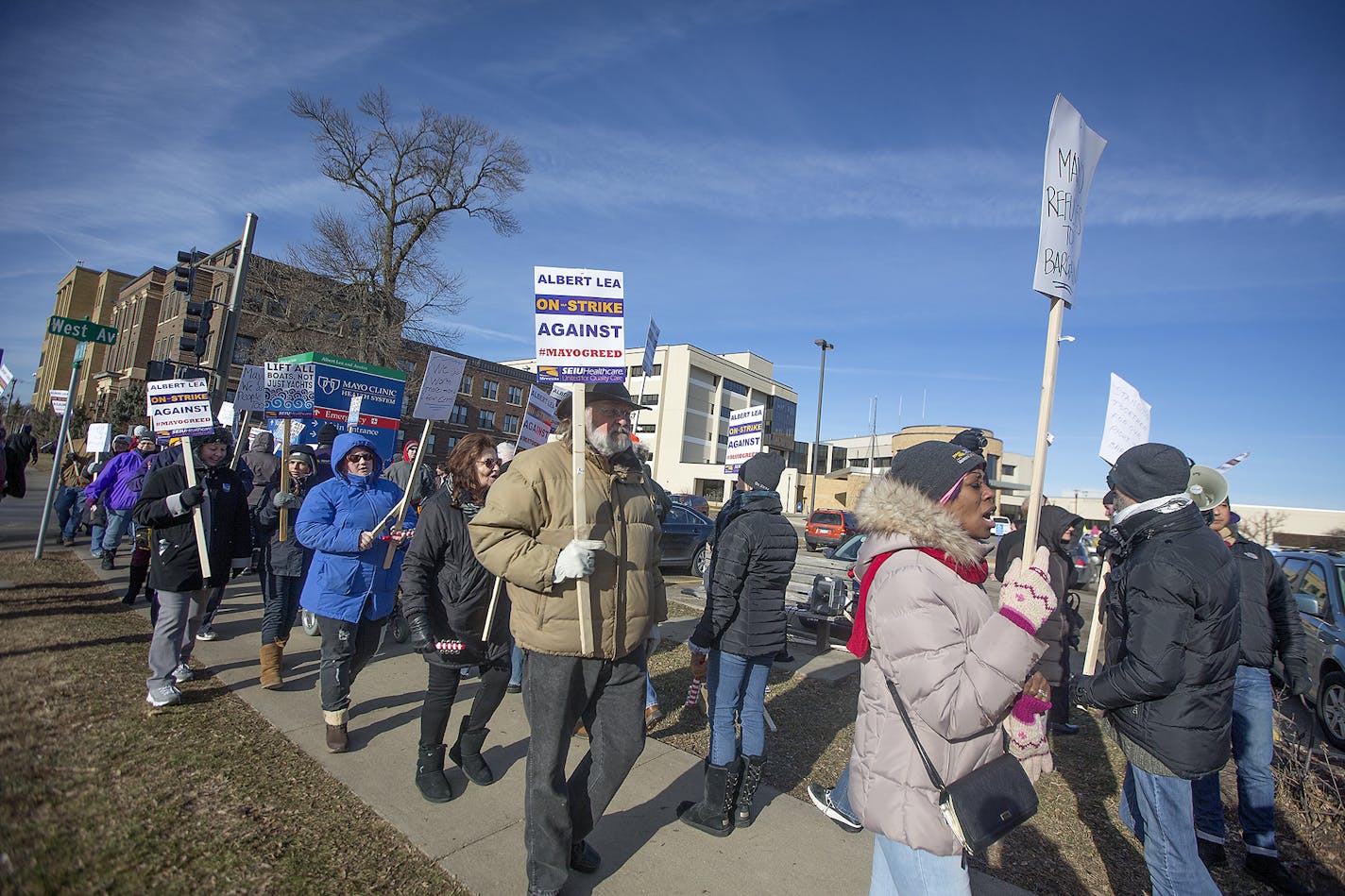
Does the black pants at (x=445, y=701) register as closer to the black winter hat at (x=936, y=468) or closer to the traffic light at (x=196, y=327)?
the black winter hat at (x=936, y=468)

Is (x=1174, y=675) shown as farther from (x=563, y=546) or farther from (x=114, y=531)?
(x=114, y=531)

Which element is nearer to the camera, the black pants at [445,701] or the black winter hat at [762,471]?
the black pants at [445,701]

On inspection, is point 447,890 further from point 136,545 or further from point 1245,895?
point 136,545

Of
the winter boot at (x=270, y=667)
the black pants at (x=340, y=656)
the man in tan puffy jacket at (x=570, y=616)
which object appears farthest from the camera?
the winter boot at (x=270, y=667)

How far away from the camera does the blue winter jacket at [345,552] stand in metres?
4.18

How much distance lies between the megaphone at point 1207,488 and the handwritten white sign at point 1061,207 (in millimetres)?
1435

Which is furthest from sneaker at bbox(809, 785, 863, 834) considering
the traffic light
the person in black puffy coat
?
the traffic light

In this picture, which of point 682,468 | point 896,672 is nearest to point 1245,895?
point 896,672

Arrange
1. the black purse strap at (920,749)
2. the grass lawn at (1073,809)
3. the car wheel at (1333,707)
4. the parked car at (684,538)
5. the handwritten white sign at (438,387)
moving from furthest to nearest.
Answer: the parked car at (684,538) → the handwritten white sign at (438,387) → the car wheel at (1333,707) → the grass lawn at (1073,809) → the black purse strap at (920,749)

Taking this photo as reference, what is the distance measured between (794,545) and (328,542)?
2.90m

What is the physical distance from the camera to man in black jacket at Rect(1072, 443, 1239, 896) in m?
2.41

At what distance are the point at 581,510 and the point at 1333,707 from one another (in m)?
7.36

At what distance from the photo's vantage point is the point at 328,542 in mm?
4234

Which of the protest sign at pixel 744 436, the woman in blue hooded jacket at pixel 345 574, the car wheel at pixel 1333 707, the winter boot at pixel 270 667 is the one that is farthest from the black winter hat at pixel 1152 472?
the protest sign at pixel 744 436
